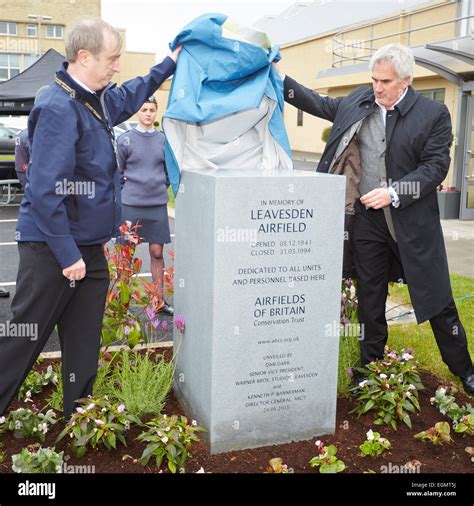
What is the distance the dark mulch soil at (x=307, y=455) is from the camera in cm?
335

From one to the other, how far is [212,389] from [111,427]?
1.80ft

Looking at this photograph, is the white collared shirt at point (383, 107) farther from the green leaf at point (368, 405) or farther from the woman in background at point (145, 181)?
the woman in background at point (145, 181)

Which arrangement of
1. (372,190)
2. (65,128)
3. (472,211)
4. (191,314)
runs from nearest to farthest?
(65,128) → (191,314) → (372,190) → (472,211)

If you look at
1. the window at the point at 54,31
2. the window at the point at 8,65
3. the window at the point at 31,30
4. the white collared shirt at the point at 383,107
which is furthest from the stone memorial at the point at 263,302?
the window at the point at 54,31

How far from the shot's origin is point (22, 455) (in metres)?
3.07

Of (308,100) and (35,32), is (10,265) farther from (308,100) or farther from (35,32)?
(35,32)

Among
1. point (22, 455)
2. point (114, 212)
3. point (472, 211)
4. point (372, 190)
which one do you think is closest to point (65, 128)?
point (114, 212)

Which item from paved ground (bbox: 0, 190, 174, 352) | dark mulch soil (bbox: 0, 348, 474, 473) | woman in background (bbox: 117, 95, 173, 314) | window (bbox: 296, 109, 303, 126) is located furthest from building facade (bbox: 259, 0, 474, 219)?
dark mulch soil (bbox: 0, 348, 474, 473)

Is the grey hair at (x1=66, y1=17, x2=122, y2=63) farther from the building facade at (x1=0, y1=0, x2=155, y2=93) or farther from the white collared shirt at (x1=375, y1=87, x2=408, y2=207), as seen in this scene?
the building facade at (x1=0, y1=0, x2=155, y2=93)

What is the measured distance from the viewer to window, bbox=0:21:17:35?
2338 inches

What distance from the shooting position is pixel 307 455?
138 inches

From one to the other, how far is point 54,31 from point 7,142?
4872cm

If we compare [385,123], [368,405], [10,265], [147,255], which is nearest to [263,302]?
[368,405]

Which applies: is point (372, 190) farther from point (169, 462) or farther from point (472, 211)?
point (472, 211)
